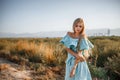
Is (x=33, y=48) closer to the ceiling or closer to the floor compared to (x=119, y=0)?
closer to the floor

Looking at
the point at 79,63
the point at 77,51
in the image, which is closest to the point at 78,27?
the point at 77,51

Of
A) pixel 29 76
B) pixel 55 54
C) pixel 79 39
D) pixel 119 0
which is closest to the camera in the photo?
pixel 79 39


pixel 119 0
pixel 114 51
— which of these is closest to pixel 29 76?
pixel 114 51

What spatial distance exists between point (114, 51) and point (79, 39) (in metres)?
2.10

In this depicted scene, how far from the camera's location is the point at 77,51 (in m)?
2.54

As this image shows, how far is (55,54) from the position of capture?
447 cm

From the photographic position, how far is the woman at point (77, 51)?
99.3 inches

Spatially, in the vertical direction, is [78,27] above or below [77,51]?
above

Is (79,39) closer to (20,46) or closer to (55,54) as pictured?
(55,54)

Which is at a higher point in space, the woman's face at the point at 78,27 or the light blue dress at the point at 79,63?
the woman's face at the point at 78,27

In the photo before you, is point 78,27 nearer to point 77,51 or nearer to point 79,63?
point 77,51

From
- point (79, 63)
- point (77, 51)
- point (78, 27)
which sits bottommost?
point (79, 63)

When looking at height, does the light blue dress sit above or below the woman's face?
below

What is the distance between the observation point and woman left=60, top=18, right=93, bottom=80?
252 centimetres
